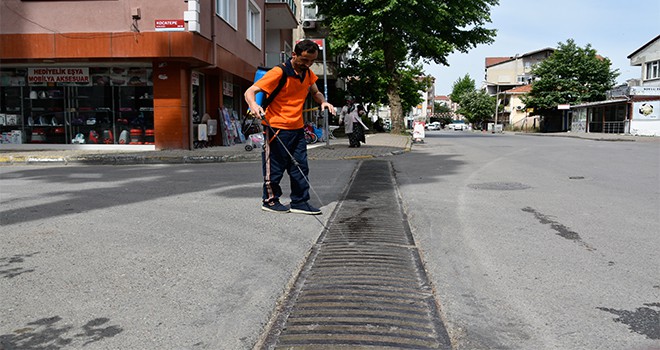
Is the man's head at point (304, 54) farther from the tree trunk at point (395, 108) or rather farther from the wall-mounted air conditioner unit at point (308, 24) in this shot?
the wall-mounted air conditioner unit at point (308, 24)

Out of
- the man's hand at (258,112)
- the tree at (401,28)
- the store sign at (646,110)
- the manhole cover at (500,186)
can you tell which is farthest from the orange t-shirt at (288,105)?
the store sign at (646,110)

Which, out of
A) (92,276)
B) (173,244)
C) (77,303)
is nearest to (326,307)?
(77,303)

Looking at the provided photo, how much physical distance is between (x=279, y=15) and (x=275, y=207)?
70.8ft

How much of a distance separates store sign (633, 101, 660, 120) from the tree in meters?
13.9

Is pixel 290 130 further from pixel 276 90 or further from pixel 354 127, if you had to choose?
pixel 354 127

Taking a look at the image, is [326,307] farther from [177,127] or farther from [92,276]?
[177,127]

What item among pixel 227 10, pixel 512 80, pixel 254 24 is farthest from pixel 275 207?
pixel 512 80

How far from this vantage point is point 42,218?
5.65 meters

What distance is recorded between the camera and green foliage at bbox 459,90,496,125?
89.2 m

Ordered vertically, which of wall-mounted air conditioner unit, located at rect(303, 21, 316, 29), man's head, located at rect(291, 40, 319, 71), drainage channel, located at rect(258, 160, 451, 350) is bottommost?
drainage channel, located at rect(258, 160, 451, 350)

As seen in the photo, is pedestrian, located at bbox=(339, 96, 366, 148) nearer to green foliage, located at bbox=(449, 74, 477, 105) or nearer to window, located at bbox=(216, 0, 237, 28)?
window, located at bbox=(216, 0, 237, 28)

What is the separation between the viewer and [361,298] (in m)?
3.27

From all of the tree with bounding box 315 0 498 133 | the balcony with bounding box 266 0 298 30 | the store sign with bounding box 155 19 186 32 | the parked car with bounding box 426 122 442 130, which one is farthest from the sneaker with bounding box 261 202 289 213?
the parked car with bounding box 426 122 442 130

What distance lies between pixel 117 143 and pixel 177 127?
2.27 meters
